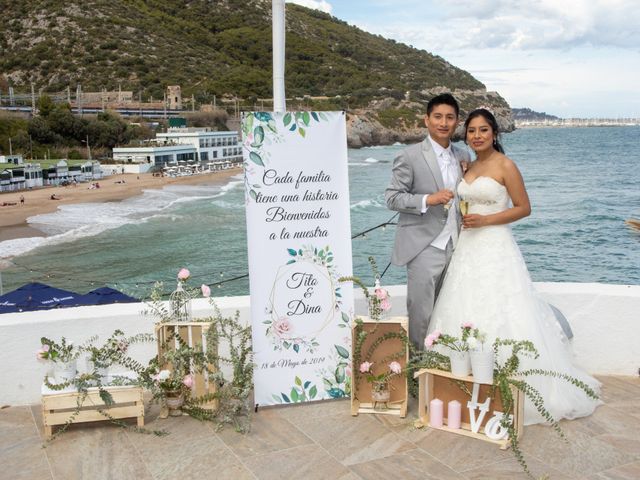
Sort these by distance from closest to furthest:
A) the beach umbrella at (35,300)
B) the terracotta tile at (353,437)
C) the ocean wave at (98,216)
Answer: the terracotta tile at (353,437), the beach umbrella at (35,300), the ocean wave at (98,216)

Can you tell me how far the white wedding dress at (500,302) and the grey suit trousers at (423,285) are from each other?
7cm

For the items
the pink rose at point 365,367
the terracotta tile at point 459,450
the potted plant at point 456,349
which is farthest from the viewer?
the pink rose at point 365,367

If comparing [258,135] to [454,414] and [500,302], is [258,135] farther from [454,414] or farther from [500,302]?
[454,414]

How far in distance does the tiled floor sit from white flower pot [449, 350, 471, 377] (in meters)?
0.30

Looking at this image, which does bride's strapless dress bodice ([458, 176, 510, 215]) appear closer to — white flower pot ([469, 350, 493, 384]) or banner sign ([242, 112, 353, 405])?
banner sign ([242, 112, 353, 405])

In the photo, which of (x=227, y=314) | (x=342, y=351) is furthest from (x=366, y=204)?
(x=342, y=351)

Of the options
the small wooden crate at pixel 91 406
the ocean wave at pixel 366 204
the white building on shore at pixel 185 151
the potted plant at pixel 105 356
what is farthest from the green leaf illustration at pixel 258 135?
the white building on shore at pixel 185 151

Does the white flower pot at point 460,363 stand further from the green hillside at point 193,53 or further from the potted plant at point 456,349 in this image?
the green hillside at point 193,53

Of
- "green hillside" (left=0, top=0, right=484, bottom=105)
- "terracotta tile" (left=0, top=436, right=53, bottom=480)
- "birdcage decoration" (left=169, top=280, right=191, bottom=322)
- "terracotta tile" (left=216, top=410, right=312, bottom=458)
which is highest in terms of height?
"green hillside" (left=0, top=0, right=484, bottom=105)

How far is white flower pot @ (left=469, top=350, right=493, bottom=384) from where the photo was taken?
3.07 metres

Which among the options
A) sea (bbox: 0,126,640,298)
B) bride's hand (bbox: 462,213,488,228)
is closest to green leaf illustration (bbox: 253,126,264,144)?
bride's hand (bbox: 462,213,488,228)

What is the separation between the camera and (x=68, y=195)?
36.9 meters

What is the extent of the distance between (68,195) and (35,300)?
31.0 m

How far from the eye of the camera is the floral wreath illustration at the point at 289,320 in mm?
3531
